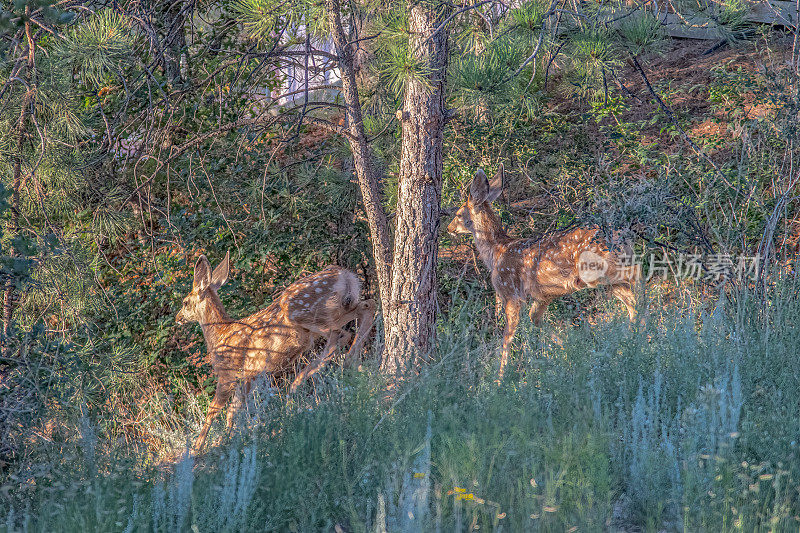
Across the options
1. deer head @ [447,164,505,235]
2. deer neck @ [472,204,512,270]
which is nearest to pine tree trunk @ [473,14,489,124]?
deer head @ [447,164,505,235]

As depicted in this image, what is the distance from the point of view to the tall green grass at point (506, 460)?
11.4ft

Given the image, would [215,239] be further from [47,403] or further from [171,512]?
[171,512]

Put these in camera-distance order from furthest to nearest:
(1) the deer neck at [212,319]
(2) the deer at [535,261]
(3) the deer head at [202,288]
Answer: (1) the deer neck at [212,319], (3) the deer head at [202,288], (2) the deer at [535,261]

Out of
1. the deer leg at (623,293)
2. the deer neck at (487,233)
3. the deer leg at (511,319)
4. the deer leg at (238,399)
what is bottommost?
the deer leg at (238,399)

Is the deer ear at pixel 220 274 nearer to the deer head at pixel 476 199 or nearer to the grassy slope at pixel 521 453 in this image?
the deer head at pixel 476 199

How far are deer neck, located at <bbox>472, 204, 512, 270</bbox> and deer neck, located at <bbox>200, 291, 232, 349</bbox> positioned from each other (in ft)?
8.92

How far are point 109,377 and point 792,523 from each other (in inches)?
225

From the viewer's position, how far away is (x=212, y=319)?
8367 millimetres

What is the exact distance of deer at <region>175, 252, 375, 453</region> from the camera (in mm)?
7918

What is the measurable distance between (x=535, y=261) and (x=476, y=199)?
1.06m

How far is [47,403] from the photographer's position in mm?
5246

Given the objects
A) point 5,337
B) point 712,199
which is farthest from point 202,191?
point 712,199

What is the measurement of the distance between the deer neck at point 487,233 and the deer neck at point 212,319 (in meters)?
2.72

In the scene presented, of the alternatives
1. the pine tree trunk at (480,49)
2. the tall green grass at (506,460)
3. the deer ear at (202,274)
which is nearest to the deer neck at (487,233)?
the pine tree trunk at (480,49)
